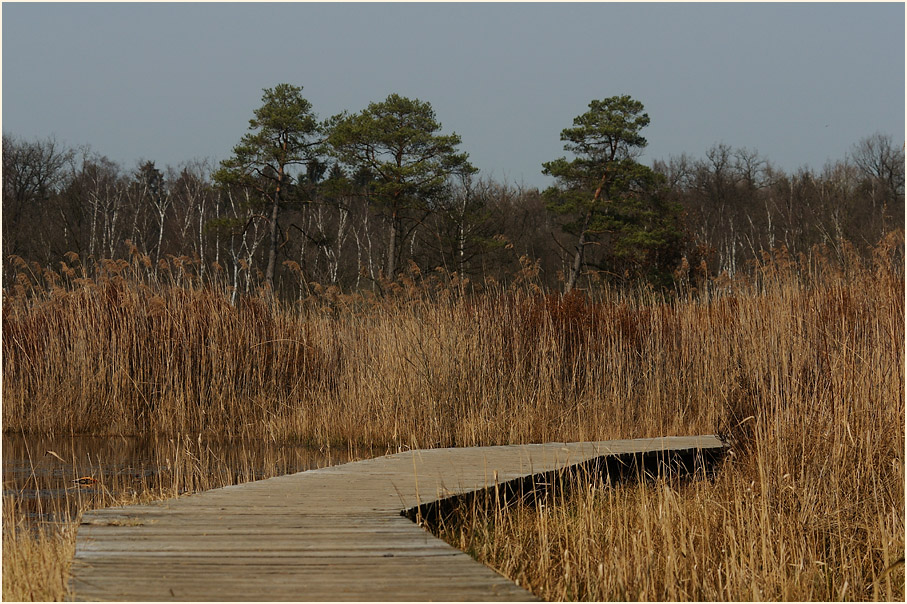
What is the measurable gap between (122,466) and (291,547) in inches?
153

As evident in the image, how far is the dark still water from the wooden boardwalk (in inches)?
31.7

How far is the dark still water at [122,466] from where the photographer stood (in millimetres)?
5250

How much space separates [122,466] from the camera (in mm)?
6617

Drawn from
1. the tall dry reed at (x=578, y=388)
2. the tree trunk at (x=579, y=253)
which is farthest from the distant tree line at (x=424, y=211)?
the tall dry reed at (x=578, y=388)

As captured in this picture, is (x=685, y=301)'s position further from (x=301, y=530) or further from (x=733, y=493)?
(x=301, y=530)

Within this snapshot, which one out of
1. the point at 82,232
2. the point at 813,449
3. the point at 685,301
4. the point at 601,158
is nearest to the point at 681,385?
the point at 685,301

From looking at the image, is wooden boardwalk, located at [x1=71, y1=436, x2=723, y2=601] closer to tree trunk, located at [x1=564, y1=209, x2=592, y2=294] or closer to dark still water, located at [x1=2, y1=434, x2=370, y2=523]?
dark still water, located at [x1=2, y1=434, x2=370, y2=523]

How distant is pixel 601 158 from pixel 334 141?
712 centimetres

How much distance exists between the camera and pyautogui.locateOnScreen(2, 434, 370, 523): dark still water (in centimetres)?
525

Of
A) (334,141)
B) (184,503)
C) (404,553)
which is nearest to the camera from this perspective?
(404,553)

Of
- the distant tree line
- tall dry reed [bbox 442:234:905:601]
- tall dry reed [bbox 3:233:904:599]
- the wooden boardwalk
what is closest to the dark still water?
tall dry reed [bbox 3:233:904:599]

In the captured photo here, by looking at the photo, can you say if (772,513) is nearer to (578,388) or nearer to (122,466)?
(578,388)

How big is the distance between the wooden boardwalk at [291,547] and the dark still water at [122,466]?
0.81m

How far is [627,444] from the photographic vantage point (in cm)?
616
